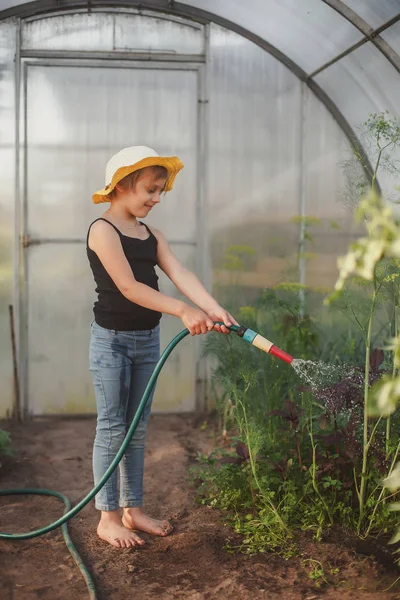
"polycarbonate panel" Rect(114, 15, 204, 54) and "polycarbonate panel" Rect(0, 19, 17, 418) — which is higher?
"polycarbonate panel" Rect(114, 15, 204, 54)

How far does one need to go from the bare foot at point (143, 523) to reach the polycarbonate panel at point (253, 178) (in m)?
2.31

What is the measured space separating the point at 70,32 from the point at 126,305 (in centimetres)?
290

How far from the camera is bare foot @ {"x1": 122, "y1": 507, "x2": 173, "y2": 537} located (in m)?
3.10

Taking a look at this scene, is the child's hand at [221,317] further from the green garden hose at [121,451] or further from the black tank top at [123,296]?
the black tank top at [123,296]

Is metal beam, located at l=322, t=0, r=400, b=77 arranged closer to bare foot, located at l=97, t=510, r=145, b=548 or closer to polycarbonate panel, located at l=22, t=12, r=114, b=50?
polycarbonate panel, located at l=22, t=12, r=114, b=50

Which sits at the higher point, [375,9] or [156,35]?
[156,35]

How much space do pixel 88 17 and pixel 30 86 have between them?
61 centimetres

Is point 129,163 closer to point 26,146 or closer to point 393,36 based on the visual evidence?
point 393,36

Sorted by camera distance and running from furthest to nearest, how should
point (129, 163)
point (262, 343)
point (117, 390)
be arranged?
point (117, 390) < point (129, 163) < point (262, 343)

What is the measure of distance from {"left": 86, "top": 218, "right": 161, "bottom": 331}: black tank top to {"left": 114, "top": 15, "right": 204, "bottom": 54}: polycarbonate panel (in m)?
2.64

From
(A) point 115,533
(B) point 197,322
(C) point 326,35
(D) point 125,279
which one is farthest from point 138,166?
(C) point 326,35

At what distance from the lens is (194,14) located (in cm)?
505

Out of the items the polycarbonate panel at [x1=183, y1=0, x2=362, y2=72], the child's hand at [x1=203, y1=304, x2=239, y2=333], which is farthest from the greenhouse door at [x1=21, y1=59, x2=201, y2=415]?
the child's hand at [x1=203, y1=304, x2=239, y2=333]

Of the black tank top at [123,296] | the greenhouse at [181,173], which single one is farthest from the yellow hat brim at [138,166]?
the greenhouse at [181,173]
